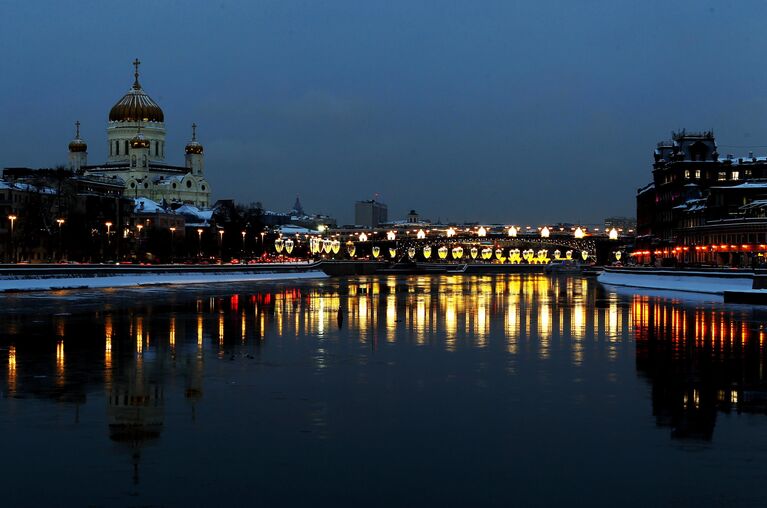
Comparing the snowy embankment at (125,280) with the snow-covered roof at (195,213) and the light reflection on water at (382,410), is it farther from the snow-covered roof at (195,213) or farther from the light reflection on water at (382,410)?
the snow-covered roof at (195,213)

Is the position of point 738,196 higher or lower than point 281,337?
higher

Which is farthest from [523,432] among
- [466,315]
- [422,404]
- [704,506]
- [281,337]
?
[466,315]

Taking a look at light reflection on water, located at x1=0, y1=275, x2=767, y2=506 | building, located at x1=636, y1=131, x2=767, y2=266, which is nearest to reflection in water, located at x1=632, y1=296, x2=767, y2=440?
light reflection on water, located at x1=0, y1=275, x2=767, y2=506

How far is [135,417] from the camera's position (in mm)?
16938

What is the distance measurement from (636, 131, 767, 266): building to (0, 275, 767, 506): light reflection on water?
323 feet

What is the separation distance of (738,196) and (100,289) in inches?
3884

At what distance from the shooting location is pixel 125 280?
8019 centimetres

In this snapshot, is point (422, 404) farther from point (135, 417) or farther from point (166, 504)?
point (166, 504)

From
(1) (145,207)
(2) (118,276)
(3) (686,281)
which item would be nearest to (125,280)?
(2) (118,276)

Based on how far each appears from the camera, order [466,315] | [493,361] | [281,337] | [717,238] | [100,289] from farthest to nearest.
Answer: [717,238] → [100,289] → [466,315] → [281,337] → [493,361]

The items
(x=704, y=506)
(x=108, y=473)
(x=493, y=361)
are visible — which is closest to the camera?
(x=704, y=506)

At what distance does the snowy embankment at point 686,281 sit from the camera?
71625mm

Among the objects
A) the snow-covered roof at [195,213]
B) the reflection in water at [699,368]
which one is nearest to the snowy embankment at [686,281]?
the reflection in water at [699,368]

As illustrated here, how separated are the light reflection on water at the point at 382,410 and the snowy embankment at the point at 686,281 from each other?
37.6 metres
